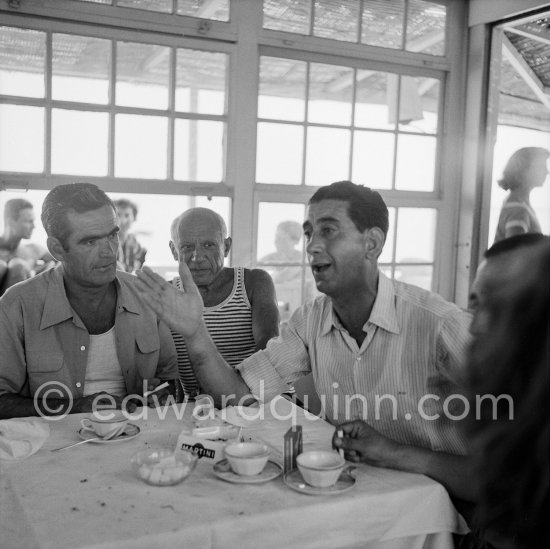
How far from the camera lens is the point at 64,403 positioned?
6.76 feet

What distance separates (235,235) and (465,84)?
70.2 inches

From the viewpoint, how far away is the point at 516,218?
368 cm

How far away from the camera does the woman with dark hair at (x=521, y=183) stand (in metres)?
3.71

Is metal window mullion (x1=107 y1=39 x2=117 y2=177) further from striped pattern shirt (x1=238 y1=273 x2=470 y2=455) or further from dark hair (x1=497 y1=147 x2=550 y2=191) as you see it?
dark hair (x1=497 y1=147 x2=550 y2=191)

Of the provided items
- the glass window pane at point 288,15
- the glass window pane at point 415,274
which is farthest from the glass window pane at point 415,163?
the glass window pane at point 288,15

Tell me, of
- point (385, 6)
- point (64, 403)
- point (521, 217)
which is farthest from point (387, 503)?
point (385, 6)

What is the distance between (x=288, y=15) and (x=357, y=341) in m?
2.34

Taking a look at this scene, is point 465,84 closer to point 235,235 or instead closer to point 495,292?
point 235,235

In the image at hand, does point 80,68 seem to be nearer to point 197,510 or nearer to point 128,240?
point 128,240

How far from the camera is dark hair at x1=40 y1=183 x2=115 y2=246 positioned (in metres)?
2.26

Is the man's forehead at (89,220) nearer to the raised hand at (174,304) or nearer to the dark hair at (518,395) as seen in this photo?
the raised hand at (174,304)

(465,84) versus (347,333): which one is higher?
(465,84)

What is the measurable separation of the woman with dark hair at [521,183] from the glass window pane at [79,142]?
2208mm

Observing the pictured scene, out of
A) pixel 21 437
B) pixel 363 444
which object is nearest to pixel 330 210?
pixel 363 444
